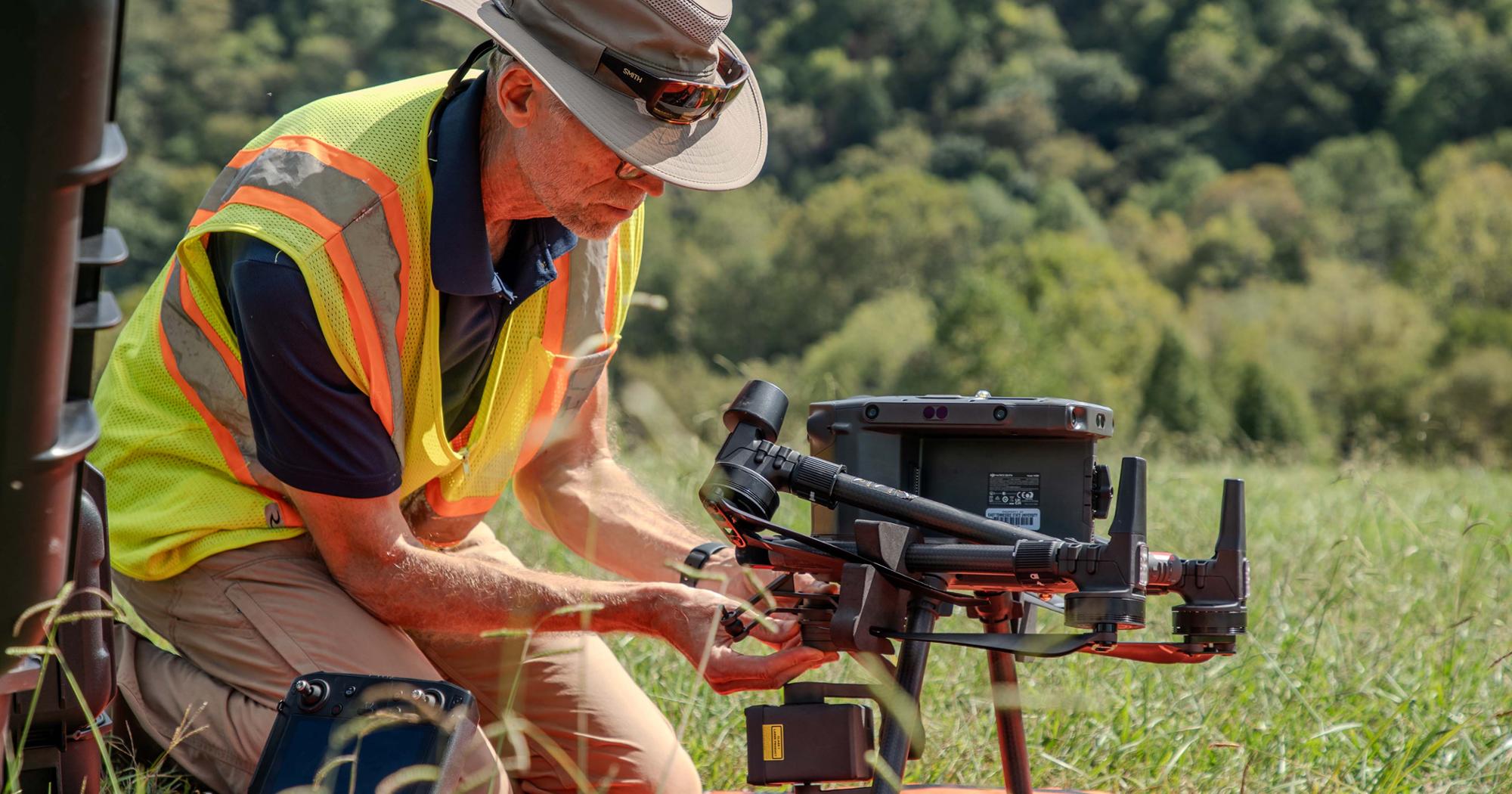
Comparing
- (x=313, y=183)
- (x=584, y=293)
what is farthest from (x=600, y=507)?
Result: (x=313, y=183)

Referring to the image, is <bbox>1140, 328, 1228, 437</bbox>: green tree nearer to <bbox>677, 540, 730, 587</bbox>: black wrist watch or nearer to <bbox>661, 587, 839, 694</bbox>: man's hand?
<bbox>677, 540, 730, 587</bbox>: black wrist watch

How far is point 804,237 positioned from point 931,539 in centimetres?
7727

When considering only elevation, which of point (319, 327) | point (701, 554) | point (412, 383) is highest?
point (319, 327)

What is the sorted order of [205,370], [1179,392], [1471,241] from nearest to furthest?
[205,370]
[1179,392]
[1471,241]

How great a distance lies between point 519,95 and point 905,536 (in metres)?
1.05

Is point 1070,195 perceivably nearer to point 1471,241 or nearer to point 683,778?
point 1471,241

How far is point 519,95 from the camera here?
250 cm

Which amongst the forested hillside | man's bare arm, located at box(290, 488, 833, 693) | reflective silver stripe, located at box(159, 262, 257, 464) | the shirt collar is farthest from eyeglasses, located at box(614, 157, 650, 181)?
the forested hillside

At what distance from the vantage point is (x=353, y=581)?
2641 mm

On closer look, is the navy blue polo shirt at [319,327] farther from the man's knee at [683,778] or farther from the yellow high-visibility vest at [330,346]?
the man's knee at [683,778]

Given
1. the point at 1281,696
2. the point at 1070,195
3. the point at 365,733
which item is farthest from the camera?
the point at 1070,195

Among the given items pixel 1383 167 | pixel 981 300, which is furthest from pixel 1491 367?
pixel 1383 167

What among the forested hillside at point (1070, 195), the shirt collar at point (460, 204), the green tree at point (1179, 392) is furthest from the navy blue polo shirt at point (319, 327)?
A: the green tree at point (1179, 392)

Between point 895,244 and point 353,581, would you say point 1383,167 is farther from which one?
point 353,581
